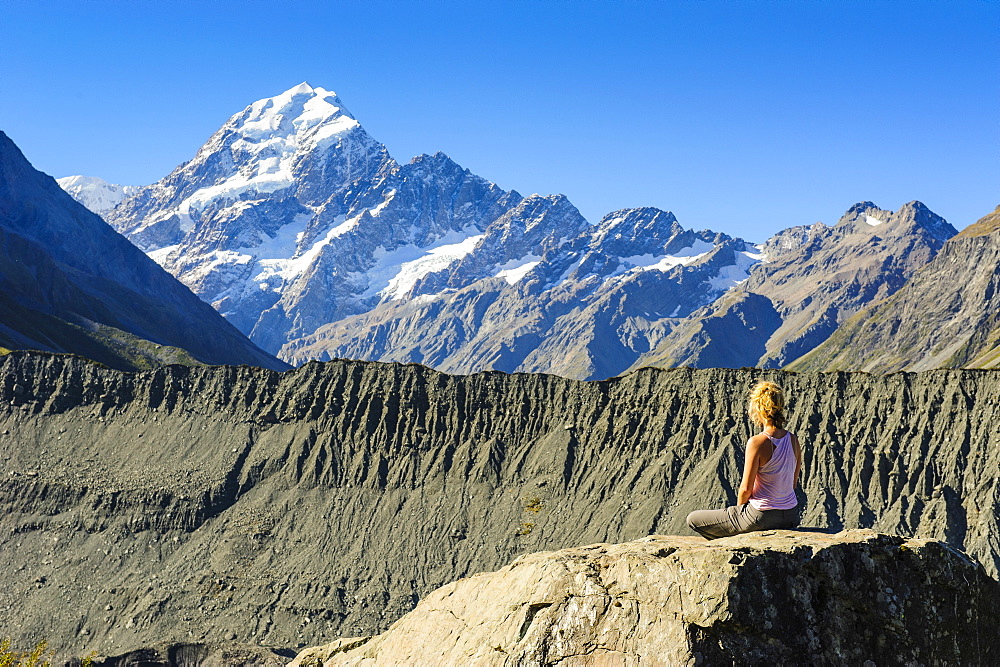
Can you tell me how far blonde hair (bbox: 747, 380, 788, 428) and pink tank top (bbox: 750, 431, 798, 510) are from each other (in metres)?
0.30

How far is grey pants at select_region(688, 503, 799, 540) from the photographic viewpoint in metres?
16.6

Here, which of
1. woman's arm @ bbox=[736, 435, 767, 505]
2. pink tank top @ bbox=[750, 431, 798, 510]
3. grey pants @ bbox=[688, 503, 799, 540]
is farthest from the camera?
grey pants @ bbox=[688, 503, 799, 540]

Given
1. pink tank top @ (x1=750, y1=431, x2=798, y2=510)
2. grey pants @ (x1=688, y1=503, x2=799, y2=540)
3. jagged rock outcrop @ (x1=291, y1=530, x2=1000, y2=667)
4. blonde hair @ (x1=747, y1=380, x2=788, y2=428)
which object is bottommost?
jagged rock outcrop @ (x1=291, y1=530, x2=1000, y2=667)

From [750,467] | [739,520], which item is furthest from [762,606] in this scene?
[750,467]

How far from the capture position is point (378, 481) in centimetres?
7788

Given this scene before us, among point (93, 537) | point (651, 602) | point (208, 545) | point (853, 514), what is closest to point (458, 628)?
point (651, 602)

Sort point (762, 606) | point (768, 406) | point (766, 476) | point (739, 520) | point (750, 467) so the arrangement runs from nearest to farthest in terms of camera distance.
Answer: point (762, 606), point (768, 406), point (750, 467), point (766, 476), point (739, 520)

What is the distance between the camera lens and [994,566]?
2388 inches

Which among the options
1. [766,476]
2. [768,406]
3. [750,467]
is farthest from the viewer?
[766,476]

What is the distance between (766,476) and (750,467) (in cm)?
44

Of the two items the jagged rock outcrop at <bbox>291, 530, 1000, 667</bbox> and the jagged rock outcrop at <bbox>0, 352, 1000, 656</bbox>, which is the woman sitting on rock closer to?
the jagged rock outcrop at <bbox>291, 530, 1000, 667</bbox>

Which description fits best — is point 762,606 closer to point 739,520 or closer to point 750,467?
point 739,520

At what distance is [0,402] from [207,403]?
21070 mm

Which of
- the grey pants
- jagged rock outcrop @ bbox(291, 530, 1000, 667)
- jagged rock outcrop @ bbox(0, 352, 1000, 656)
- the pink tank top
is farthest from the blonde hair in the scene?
jagged rock outcrop @ bbox(0, 352, 1000, 656)
